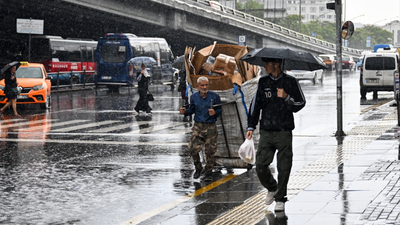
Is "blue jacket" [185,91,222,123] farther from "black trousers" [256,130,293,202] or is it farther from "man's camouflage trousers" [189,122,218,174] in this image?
"black trousers" [256,130,293,202]

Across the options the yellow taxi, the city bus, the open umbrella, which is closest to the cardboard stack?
the yellow taxi

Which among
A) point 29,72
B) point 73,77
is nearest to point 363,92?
point 29,72

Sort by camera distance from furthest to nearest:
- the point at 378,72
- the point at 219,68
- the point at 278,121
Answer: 1. the point at 378,72
2. the point at 219,68
3. the point at 278,121

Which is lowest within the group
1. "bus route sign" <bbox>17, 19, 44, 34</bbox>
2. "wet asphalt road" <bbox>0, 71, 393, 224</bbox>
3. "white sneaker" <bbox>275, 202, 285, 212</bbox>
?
"wet asphalt road" <bbox>0, 71, 393, 224</bbox>

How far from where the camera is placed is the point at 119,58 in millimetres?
37219

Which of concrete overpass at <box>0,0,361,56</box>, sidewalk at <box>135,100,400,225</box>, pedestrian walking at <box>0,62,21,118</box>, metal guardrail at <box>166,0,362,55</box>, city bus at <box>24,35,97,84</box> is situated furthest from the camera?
metal guardrail at <box>166,0,362,55</box>

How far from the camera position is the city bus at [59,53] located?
41.6 metres

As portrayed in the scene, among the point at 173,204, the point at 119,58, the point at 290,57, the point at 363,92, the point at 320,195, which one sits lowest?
the point at 173,204

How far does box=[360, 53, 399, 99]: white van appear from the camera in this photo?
2662cm

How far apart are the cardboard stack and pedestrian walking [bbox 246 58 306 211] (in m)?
2.74

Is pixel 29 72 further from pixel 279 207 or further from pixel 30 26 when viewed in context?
pixel 279 207

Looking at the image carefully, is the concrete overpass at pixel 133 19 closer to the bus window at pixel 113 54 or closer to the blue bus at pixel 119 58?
the blue bus at pixel 119 58

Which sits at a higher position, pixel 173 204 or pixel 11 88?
pixel 11 88

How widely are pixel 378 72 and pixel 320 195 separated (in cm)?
2023
